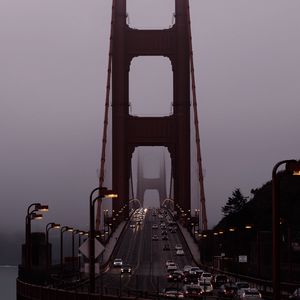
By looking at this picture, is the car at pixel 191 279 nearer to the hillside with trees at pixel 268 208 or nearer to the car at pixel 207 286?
the car at pixel 207 286

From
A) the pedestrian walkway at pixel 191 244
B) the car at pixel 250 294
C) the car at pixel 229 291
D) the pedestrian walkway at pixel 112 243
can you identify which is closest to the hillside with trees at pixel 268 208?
the pedestrian walkway at pixel 191 244

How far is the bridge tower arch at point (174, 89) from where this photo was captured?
97.1 meters

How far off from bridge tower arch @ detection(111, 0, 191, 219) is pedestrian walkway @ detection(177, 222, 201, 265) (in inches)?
181

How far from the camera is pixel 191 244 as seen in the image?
98625 millimetres

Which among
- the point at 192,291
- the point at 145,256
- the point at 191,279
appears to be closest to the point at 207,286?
the point at 191,279

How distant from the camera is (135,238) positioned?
113 meters

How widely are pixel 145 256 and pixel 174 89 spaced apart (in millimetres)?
17910

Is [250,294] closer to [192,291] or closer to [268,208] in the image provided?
[192,291]

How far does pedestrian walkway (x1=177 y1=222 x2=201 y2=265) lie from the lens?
8826cm

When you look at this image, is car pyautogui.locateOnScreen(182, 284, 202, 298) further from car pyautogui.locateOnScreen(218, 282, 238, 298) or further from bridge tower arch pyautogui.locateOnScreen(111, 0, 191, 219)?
bridge tower arch pyautogui.locateOnScreen(111, 0, 191, 219)

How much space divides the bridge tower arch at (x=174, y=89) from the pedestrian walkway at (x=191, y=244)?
15.1ft

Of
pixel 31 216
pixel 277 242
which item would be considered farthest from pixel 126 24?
pixel 277 242

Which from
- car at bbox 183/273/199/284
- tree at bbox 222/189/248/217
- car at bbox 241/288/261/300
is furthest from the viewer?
tree at bbox 222/189/248/217

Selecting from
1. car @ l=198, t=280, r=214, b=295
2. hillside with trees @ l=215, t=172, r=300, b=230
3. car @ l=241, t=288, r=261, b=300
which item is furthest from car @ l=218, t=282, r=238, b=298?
hillside with trees @ l=215, t=172, r=300, b=230
